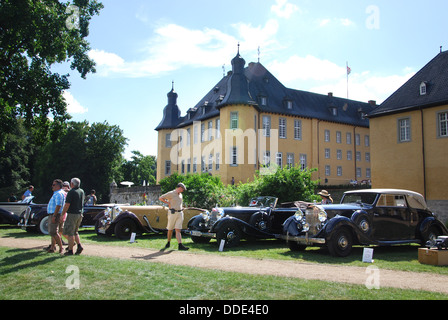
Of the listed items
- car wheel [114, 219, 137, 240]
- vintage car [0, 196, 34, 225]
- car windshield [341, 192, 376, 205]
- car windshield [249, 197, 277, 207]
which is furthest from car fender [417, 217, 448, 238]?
vintage car [0, 196, 34, 225]

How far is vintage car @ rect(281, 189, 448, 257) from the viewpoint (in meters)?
9.73

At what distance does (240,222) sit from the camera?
11.7 meters

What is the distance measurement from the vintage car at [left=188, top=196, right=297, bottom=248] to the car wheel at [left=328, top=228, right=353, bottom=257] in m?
2.25

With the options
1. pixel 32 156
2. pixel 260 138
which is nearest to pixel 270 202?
pixel 260 138

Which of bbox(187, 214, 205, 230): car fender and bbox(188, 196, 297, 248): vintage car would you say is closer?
bbox(188, 196, 297, 248): vintage car

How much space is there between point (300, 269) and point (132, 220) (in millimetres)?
7929

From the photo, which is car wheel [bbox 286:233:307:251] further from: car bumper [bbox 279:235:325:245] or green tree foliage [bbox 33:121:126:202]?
green tree foliage [bbox 33:121:126:202]

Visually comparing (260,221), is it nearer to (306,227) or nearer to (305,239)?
(306,227)

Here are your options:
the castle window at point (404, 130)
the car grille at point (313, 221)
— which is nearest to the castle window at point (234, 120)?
the castle window at point (404, 130)

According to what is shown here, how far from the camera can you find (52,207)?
A: 10086mm

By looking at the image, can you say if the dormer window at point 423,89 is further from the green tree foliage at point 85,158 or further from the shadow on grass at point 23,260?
the green tree foliage at point 85,158

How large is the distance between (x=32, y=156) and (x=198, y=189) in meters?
42.6

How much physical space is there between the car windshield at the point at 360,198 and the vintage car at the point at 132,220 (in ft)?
16.6
